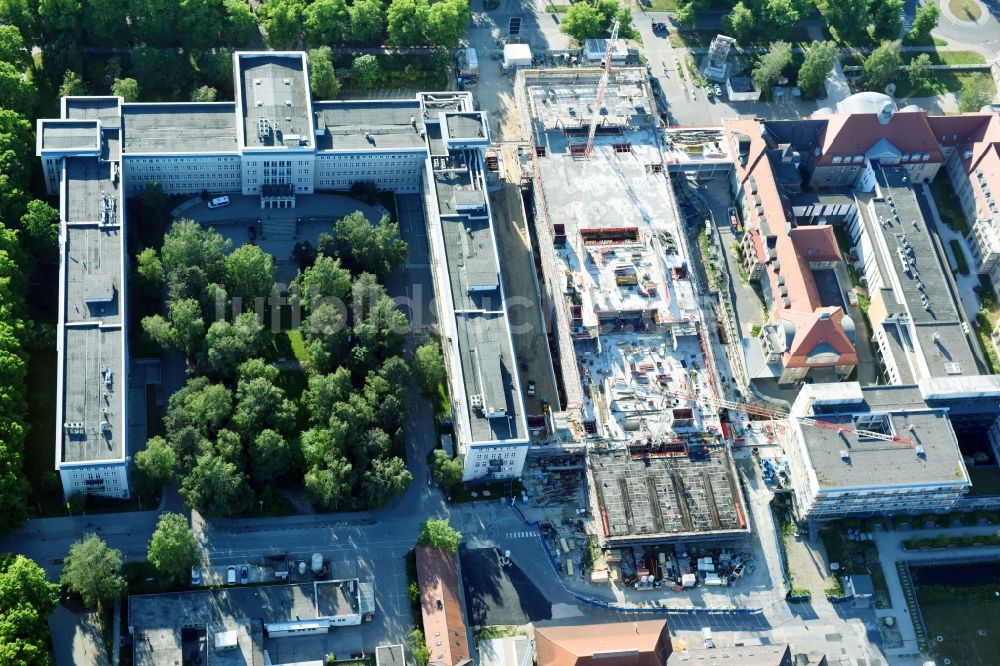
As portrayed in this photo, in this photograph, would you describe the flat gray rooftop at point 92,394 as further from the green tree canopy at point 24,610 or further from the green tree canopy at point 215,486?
the green tree canopy at point 24,610

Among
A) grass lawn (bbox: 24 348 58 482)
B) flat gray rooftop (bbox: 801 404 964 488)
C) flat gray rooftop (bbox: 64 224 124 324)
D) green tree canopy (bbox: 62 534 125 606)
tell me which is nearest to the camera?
green tree canopy (bbox: 62 534 125 606)

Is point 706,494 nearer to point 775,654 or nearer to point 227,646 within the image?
point 775,654

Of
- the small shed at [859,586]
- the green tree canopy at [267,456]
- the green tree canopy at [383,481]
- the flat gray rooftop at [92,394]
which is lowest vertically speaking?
the small shed at [859,586]

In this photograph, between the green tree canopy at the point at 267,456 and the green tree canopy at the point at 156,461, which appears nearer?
the green tree canopy at the point at 156,461

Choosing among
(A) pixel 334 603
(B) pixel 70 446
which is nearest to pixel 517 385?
(A) pixel 334 603

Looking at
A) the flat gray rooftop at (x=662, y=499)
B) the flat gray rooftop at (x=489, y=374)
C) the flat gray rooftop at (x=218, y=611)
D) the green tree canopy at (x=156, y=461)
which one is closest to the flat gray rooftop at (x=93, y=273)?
the green tree canopy at (x=156, y=461)

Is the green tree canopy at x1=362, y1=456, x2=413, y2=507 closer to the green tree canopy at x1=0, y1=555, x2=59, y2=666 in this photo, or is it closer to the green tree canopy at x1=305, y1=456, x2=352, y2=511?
the green tree canopy at x1=305, y1=456, x2=352, y2=511

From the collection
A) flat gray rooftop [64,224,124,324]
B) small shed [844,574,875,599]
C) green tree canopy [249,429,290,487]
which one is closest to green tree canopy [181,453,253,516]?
green tree canopy [249,429,290,487]
